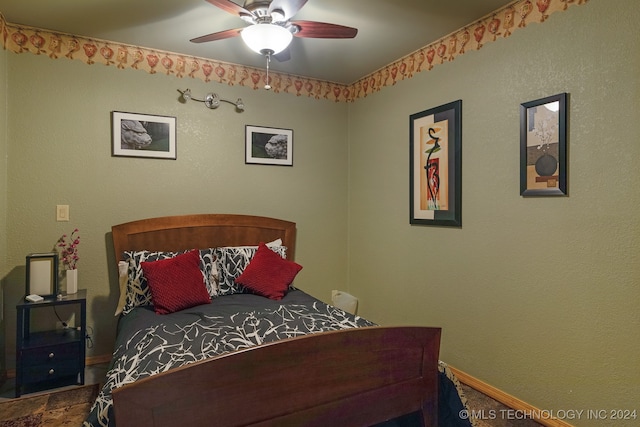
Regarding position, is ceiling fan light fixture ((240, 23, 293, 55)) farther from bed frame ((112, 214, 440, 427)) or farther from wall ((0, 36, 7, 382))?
wall ((0, 36, 7, 382))

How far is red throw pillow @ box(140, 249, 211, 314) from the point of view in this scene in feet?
8.29

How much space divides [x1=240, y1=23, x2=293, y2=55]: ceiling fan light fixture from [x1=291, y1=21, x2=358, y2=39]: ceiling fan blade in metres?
0.12

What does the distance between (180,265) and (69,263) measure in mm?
897

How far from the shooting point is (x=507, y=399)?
2439 millimetres

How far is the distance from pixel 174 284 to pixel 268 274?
71 centimetres

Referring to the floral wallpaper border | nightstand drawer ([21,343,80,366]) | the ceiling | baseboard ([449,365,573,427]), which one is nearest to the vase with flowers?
nightstand drawer ([21,343,80,366])

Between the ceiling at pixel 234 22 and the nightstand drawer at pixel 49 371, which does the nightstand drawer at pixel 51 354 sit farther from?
the ceiling at pixel 234 22

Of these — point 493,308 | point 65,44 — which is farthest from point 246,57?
point 493,308

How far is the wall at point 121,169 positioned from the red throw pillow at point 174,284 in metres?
0.69

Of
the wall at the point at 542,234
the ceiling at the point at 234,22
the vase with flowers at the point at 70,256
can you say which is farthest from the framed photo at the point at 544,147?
the vase with flowers at the point at 70,256

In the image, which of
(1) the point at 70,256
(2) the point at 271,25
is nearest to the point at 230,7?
(2) the point at 271,25

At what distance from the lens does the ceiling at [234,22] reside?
7.88 feet

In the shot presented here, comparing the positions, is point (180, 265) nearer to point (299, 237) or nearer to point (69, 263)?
point (69, 263)

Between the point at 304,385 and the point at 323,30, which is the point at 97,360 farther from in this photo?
the point at 323,30
